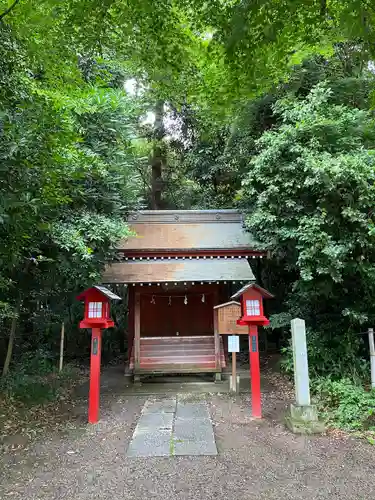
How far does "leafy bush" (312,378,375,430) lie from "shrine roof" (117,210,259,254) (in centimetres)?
384

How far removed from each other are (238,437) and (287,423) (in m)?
0.83

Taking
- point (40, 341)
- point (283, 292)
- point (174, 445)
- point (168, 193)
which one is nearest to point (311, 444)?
point (174, 445)

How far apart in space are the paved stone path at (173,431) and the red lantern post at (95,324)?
2.59 feet

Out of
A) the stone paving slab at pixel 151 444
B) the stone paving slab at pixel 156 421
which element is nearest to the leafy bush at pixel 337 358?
the stone paving slab at pixel 156 421

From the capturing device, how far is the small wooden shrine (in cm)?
833

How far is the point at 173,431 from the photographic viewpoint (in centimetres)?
503

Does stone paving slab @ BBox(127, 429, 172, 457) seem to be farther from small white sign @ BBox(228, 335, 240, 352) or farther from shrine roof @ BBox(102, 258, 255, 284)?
shrine roof @ BBox(102, 258, 255, 284)

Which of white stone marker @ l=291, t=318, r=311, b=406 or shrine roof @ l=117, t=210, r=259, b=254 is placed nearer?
white stone marker @ l=291, t=318, r=311, b=406

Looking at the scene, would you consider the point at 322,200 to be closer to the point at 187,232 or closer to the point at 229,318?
the point at 229,318

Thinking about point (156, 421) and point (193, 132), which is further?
point (193, 132)

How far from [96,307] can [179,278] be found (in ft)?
8.73

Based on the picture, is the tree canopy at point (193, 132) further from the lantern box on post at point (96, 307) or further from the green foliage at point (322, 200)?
the lantern box on post at point (96, 307)

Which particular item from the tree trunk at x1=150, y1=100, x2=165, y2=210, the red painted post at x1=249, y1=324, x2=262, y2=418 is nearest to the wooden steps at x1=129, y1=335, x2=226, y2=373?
the red painted post at x1=249, y1=324, x2=262, y2=418

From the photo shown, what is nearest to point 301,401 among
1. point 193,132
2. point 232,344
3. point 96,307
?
point 232,344
